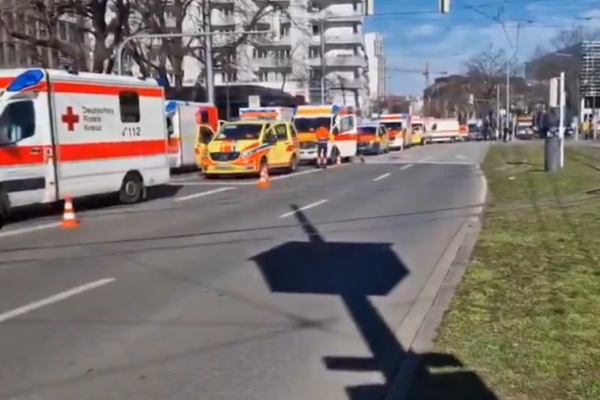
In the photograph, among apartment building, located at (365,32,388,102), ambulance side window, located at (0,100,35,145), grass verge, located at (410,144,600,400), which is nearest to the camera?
grass verge, located at (410,144,600,400)

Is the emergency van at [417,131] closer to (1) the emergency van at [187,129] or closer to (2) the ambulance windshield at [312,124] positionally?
(2) the ambulance windshield at [312,124]

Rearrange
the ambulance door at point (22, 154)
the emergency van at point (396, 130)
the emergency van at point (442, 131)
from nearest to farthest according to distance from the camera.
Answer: the ambulance door at point (22, 154) → the emergency van at point (396, 130) → the emergency van at point (442, 131)

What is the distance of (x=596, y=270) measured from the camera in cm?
935

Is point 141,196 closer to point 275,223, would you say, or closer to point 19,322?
point 275,223

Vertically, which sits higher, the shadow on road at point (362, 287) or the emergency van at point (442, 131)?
the shadow on road at point (362, 287)

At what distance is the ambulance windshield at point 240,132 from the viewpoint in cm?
2828

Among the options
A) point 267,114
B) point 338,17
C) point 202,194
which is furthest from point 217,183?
point 338,17

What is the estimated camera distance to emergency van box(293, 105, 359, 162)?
36.3m

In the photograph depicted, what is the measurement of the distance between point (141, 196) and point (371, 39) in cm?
13202

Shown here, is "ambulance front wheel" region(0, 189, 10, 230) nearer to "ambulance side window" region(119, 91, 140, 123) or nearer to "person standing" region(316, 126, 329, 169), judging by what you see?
"ambulance side window" region(119, 91, 140, 123)

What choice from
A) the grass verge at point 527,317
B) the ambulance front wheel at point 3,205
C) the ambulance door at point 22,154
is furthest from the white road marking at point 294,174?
the grass verge at point 527,317

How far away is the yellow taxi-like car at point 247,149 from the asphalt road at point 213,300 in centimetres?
1040

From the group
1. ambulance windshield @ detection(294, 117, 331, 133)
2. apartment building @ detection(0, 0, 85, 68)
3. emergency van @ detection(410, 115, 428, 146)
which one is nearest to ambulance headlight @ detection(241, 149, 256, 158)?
ambulance windshield @ detection(294, 117, 331, 133)

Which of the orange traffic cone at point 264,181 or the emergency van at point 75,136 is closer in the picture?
the emergency van at point 75,136
